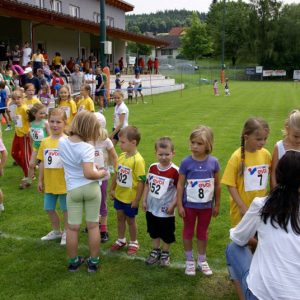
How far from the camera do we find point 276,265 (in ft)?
8.16

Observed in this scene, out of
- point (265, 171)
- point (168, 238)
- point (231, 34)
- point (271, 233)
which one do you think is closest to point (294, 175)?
point (271, 233)

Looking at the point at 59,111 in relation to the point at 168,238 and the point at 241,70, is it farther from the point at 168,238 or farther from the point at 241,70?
the point at 241,70

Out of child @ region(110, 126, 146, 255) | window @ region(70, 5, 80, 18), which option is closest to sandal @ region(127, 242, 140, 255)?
child @ region(110, 126, 146, 255)

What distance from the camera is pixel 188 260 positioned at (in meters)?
4.25

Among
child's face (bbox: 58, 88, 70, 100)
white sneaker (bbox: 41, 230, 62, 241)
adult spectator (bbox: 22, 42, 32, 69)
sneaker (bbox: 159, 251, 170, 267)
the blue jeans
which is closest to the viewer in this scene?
the blue jeans

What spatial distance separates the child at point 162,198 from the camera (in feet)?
13.8

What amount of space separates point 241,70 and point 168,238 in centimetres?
6176

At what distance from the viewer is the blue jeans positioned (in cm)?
295

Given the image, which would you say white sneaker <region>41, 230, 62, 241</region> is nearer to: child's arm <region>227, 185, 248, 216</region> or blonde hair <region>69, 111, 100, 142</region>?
blonde hair <region>69, 111, 100, 142</region>

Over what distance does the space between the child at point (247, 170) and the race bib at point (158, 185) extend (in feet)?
2.04

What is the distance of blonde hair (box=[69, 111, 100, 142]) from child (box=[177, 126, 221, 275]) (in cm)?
93

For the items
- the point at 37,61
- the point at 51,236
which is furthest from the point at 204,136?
the point at 37,61

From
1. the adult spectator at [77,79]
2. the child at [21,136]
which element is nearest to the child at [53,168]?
the child at [21,136]

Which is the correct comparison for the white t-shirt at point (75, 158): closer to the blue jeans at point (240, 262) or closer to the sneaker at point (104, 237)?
the sneaker at point (104, 237)
